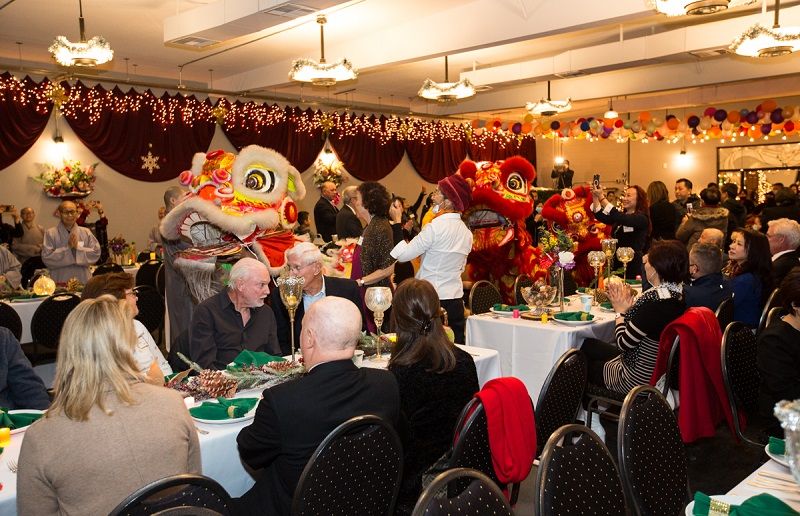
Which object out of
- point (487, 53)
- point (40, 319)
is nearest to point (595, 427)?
point (40, 319)

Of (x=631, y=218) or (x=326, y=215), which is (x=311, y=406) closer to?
(x=631, y=218)

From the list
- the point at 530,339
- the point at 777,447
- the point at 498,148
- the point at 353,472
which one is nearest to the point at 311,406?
the point at 353,472

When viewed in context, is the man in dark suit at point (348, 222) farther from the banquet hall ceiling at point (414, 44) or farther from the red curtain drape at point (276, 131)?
the red curtain drape at point (276, 131)

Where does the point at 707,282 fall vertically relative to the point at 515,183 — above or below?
below

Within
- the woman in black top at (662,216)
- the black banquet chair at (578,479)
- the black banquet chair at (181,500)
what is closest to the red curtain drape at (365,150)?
the woman in black top at (662,216)

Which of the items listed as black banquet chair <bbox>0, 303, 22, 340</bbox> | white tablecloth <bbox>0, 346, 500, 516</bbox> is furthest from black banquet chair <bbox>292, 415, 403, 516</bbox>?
black banquet chair <bbox>0, 303, 22, 340</bbox>

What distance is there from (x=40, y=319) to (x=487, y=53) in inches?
260

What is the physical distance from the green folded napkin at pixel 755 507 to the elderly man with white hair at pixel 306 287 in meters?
2.37

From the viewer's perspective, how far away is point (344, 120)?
12664mm

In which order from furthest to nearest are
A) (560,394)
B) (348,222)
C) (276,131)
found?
(276,131)
(348,222)
(560,394)

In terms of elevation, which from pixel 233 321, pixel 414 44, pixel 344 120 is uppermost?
pixel 414 44

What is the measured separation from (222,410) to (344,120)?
10512 mm

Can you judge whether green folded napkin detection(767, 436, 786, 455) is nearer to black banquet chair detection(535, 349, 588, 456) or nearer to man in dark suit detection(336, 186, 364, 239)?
black banquet chair detection(535, 349, 588, 456)

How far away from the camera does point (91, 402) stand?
190 cm
